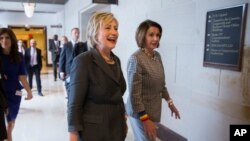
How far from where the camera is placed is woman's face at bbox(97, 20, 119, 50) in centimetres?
→ 150

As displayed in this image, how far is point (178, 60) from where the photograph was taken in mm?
2934

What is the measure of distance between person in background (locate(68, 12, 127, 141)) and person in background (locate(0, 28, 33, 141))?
5.07 ft

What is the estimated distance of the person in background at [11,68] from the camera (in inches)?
105

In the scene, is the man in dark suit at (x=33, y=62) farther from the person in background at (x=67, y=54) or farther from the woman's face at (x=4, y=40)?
the woman's face at (x=4, y=40)

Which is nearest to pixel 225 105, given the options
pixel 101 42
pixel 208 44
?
pixel 208 44

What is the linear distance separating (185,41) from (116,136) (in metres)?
1.60

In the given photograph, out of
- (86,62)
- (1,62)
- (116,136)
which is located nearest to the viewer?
(86,62)

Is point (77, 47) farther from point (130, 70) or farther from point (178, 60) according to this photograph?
point (130, 70)

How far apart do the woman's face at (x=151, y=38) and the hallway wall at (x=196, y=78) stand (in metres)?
0.58

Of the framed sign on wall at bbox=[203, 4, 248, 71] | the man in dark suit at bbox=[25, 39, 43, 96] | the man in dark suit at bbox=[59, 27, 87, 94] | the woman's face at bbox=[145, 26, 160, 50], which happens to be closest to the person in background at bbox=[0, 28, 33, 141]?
the man in dark suit at bbox=[59, 27, 87, 94]

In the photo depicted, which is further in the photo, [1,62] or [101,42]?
[1,62]

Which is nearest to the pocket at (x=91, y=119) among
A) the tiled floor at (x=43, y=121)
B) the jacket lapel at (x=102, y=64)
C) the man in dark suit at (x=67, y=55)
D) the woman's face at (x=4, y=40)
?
the jacket lapel at (x=102, y=64)

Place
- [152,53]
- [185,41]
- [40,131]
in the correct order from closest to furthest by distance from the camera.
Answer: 1. [152,53]
2. [185,41]
3. [40,131]

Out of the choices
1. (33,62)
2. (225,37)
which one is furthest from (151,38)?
(33,62)
